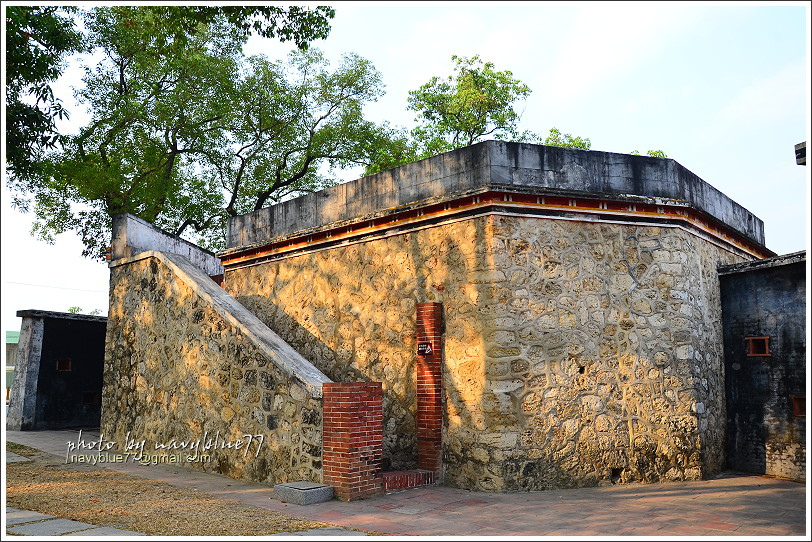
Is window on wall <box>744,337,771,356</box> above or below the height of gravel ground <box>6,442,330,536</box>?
above

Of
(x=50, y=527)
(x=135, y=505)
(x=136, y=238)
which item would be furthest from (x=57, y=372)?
(x=50, y=527)

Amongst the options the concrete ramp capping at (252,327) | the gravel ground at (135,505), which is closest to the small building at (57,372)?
the concrete ramp capping at (252,327)

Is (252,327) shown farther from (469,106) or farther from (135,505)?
(469,106)

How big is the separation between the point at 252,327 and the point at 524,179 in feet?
12.8

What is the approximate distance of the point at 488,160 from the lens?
7.71 m

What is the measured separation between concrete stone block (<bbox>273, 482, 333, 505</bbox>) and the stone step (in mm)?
686

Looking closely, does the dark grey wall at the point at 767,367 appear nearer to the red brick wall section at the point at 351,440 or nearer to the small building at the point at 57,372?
the red brick wall section at the point at 351,440

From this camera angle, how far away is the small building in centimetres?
1388

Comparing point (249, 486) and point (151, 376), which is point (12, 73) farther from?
point (249, 486)

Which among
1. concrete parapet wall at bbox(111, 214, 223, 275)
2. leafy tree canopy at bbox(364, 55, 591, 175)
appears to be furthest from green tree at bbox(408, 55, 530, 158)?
concrete parapet wall at bbox(111, 214, 223, 275)

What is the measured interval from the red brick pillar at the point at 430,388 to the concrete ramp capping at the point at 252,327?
1.22 m

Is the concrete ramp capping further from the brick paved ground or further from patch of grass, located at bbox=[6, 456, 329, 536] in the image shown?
patch of grass, located at bbox=[6, 456, 329, 536]

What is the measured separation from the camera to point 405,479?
288 inches

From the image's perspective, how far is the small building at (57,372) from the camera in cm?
1388
